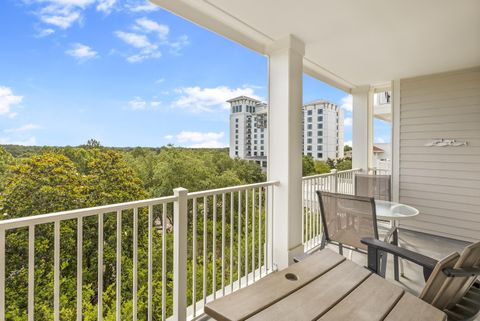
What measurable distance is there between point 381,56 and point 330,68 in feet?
2.40

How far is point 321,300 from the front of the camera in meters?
1.24

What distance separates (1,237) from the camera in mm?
1232

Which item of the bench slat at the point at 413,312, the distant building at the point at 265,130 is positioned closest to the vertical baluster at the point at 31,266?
the bench slat at the point at 413,312

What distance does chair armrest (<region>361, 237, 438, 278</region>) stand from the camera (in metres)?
1.53

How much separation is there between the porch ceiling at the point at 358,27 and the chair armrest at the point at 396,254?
2.13m

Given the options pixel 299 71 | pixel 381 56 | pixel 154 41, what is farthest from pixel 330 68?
pixel 154 41

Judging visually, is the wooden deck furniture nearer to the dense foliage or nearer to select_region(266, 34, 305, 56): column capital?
the dense foliage


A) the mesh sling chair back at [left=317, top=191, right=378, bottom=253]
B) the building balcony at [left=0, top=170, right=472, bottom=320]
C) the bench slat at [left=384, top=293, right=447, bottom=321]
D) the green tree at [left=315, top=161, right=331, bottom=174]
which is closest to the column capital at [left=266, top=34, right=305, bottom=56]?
the building balcony at [left=0, top=170, right=472, bottom=320]

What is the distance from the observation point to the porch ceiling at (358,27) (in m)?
2.37

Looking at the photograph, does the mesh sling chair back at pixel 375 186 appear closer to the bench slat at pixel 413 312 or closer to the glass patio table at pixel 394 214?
the glass patio table at pixel 394 214

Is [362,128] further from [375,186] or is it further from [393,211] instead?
[393,211]

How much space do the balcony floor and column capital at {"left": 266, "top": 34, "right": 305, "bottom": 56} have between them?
271 centimetres

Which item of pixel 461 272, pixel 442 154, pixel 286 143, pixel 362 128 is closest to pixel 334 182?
pixel 286 143

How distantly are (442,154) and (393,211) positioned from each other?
79.9 inches
